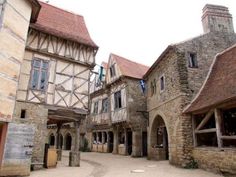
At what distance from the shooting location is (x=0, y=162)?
268 inches

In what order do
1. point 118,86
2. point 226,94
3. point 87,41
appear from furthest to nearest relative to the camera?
point 118,86, point 87,41, point 226,94

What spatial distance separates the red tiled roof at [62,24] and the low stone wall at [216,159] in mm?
7532

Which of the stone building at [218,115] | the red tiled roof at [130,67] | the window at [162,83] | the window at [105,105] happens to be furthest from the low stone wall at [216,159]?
the window at [105,105]

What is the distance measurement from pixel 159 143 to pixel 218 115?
7.96 metres

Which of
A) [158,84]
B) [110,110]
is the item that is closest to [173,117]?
[158,84]

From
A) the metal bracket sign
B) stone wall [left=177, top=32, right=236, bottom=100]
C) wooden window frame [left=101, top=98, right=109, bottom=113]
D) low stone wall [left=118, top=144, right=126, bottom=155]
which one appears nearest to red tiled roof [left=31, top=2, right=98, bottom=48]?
the metal bracket sign

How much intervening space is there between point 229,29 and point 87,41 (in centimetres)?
798

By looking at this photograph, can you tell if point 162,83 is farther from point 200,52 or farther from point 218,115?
point 218,115

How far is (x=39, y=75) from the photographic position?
995 centimetres

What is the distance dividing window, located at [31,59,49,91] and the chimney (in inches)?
354

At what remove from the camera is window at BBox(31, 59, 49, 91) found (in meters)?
9.77

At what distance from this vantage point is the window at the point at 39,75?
9773 mm

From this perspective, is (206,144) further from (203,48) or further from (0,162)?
(0,162)

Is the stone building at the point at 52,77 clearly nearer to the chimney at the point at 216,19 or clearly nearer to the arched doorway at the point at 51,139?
the chimney at the point at 216,19
